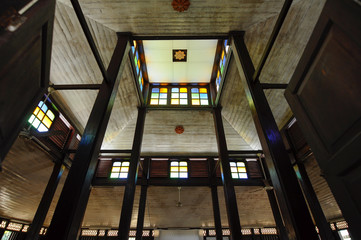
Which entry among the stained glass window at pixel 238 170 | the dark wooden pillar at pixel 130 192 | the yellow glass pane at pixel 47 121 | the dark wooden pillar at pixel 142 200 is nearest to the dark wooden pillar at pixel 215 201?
the stained glass window at pixel 238 170

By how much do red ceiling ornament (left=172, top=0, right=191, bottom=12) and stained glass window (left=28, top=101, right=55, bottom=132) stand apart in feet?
18.1

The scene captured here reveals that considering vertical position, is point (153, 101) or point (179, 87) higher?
point (179, 87)

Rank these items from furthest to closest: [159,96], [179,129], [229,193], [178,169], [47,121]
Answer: [178,169]
[179,129]
[159,96]
[47,121]
[229,193]

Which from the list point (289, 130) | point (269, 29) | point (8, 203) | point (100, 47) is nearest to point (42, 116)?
point (100, 47)

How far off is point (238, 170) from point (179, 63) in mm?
6326

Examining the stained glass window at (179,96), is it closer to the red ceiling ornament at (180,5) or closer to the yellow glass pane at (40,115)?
the red ceiling ornament at (180,5)

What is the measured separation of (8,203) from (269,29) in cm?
1253

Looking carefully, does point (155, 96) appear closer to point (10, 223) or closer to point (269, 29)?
point (269, 29)

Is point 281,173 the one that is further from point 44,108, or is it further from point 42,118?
point 44,108

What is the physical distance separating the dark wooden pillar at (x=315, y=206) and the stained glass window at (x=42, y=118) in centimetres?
966

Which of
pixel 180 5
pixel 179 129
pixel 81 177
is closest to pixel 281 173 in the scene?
pixel 81 177

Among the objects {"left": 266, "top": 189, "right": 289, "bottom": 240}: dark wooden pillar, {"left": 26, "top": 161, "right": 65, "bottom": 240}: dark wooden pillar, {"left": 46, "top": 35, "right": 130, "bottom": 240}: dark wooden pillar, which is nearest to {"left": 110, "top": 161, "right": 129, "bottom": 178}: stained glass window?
{"left": 26, "top": 161, "right": 65, "bottom": 240}: dark wooden pillar

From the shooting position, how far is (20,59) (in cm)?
127

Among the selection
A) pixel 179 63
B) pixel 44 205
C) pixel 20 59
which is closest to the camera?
pixel 20 59
